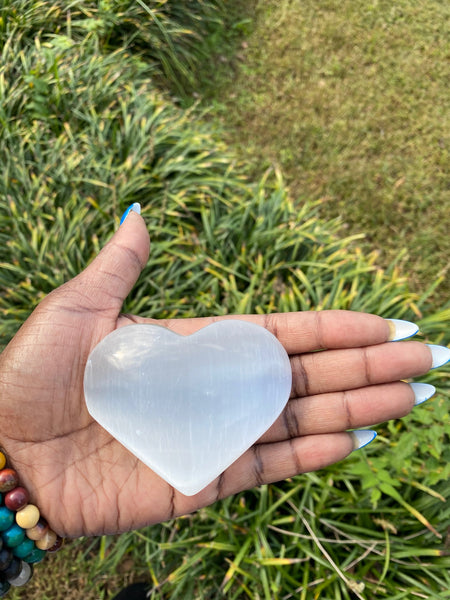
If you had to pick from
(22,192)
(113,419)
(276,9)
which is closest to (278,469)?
(113,419)

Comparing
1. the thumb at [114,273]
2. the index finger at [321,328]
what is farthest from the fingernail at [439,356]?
the thumb at [114,273]

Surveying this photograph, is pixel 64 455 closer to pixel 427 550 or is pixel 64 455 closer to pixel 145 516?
pixel 145 516

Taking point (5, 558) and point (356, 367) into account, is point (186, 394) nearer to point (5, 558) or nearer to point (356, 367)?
point (356, 367)

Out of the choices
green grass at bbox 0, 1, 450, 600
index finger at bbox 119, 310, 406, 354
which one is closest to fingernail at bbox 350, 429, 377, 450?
green grass at bbox 0, 1, 450, 600

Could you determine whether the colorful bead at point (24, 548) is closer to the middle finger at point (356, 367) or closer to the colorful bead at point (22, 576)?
the colorful bead at point (22, 576)

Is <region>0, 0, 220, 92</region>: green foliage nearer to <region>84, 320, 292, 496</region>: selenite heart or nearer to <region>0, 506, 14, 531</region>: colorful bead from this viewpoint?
<region>84, 320, 292, 496</region>: selenite heart
